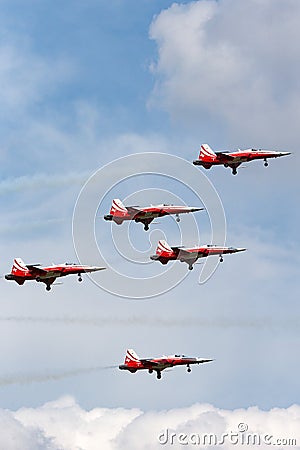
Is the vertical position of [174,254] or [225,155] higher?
[225,155]

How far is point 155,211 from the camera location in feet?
653

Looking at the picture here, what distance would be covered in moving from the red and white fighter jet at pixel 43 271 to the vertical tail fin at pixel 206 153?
94.3ft

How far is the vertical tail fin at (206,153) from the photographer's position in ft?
647

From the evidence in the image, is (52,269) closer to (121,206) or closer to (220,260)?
(121,206)

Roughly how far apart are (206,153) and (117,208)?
787 inches

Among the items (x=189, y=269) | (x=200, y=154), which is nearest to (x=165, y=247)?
(x=189, y=269)

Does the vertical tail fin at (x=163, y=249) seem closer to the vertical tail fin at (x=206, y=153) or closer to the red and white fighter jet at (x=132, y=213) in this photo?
the red and white fighter jet at (x=132, y=213)

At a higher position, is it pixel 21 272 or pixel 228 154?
pixel 228 154

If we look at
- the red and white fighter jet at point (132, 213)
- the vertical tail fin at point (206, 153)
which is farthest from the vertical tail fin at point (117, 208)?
the vertical tail fin at point (206, 153)

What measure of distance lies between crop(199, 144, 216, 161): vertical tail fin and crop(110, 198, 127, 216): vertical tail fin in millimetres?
17683

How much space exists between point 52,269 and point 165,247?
851 inches

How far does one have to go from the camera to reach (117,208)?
7840 inches

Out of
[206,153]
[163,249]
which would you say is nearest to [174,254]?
[163,249]

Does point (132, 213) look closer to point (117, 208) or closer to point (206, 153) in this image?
point (117, 208)
